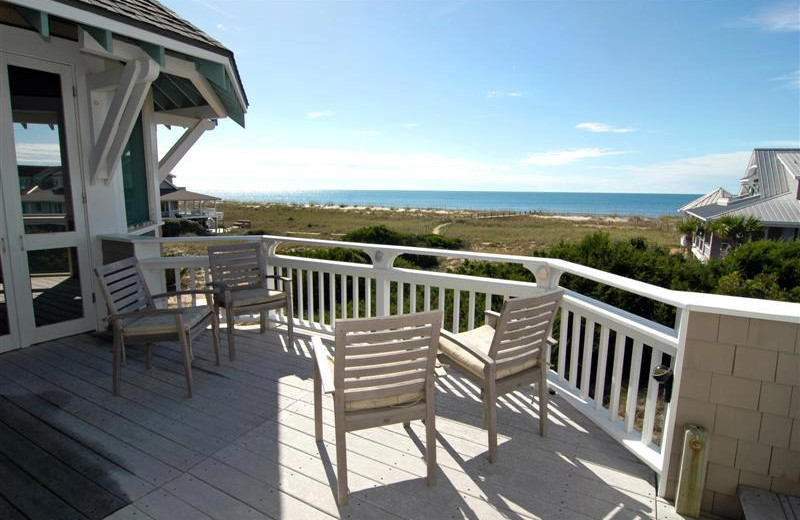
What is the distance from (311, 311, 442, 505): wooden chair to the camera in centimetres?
172

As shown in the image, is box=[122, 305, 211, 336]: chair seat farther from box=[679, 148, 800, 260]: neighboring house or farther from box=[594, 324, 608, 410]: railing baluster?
box=[679, 148, 800, 260]: neighboring house

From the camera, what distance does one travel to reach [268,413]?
101 inches

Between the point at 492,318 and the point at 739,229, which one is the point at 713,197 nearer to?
the point at 739,229

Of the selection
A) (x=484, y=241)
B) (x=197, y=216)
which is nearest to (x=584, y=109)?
(x=484, y=241)

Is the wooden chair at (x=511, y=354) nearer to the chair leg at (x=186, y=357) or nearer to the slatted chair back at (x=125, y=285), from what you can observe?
the chair leg at (x=186, y=357)

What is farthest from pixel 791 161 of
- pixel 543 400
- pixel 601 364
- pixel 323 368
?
pixel 323 368

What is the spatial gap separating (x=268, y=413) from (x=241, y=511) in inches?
33.6

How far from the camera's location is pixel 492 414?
2047 millimetres

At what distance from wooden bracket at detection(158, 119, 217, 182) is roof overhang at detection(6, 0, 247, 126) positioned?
1.03 metres

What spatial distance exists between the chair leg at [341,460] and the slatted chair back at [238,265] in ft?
7.72

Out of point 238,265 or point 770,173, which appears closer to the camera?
point 238,265

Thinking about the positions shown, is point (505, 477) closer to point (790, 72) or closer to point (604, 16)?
point (604, 16)

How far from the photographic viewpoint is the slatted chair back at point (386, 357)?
171cm

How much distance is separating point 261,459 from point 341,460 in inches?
23.4
